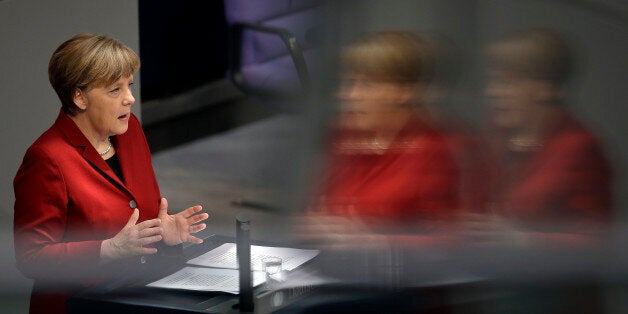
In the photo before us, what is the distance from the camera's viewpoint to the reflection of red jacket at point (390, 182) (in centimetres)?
141

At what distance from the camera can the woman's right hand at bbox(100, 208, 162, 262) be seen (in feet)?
3.78

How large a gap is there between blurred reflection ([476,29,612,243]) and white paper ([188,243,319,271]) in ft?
1.24

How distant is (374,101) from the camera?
1.41 m

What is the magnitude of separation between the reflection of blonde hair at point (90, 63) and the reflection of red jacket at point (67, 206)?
68 mm

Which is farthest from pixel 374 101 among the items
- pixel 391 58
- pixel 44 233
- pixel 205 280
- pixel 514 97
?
pixel 44 233

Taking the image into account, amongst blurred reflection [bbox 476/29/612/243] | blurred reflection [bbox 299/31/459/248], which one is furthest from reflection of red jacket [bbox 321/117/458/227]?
blurred reflection [bbox 476/29/612/243]

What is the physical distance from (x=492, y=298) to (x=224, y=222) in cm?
98

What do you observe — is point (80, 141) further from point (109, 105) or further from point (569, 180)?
point (569, 180)

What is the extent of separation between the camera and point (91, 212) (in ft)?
4.08

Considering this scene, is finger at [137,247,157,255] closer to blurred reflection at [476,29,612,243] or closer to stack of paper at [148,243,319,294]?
stack of paper at [148,243,319,294]

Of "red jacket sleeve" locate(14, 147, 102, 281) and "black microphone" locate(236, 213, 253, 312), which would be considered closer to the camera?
"black microphone" locate(236, 213, 253, 312)

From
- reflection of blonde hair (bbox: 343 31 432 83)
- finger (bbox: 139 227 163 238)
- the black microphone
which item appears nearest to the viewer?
the black microphone

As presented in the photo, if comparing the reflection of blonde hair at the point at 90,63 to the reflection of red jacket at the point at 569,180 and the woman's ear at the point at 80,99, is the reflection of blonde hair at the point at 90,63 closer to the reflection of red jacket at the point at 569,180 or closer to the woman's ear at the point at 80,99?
the woman's ear at the point at 80,99

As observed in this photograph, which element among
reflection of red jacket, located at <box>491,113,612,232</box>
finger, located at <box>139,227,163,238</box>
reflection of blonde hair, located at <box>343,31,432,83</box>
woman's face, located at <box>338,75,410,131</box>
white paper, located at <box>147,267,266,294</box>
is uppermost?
reflection of blonde hair, located at <box>343,31,432,83</box>
